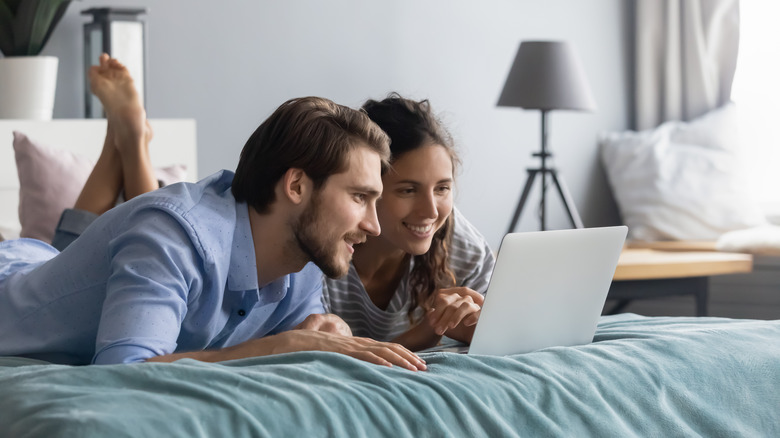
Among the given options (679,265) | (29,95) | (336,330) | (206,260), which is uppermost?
(29,95)

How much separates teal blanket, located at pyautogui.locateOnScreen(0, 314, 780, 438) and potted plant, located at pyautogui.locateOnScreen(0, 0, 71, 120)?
146 centimetres

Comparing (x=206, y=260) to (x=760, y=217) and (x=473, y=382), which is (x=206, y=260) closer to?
(x=473, y=382)

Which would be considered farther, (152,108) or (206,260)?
(152,108)

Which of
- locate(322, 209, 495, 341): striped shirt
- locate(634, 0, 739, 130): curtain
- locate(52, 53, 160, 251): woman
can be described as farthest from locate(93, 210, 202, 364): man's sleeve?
locate(634, 0, 739, 130): curtain

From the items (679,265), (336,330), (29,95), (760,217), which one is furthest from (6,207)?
(760,217)

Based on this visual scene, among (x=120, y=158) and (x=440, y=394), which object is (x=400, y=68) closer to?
(x=120, y=158)

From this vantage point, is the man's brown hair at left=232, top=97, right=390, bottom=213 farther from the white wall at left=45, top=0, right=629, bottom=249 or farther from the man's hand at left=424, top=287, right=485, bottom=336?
the white wall at left=45, top=0, right=629, bottom=249

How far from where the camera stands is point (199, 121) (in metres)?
3.15

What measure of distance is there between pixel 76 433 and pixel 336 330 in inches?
25.1

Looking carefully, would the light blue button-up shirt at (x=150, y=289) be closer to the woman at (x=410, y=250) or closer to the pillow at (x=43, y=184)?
the woman at (x=410, y=250)

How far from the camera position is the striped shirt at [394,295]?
183 centimetres

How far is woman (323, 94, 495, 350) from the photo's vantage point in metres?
1.77

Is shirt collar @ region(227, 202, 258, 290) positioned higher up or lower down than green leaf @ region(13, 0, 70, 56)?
lower down

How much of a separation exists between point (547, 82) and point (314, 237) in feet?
7.04
